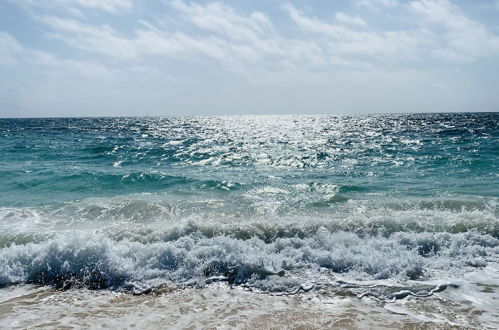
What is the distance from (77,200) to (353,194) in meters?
10.00

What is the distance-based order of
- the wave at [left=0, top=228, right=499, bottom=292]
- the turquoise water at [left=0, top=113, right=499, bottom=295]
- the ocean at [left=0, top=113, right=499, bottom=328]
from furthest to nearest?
1. the turquoise water at [left=0, top=113, right=499, bottom=295]
2. the wave at [left=0, top=228, right=499, bottom=292]
3. the ocean at [left=0, top=113, right=499, bottom=328]

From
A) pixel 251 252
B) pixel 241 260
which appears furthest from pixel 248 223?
pixel 241 260

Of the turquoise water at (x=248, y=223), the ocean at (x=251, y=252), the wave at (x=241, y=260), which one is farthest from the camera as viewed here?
the turquoise water at (x=248, y=223)

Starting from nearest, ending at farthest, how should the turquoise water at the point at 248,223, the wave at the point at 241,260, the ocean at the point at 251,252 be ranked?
the ocean at the point at 251,252
the wave at the point at 241,260
the turquoise water at the point at 248,223

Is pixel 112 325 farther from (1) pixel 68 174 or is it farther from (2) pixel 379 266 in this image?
(1) pixel 68 174

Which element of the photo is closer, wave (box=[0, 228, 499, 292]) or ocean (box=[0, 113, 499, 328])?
ocean (box=[0, 113, 499, 328])

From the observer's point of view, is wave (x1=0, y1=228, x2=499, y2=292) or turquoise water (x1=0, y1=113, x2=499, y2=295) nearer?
wave (x1=0, y1=228, x2=499, y2=292)

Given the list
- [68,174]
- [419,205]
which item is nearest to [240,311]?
[419,205]

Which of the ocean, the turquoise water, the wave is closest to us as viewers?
the ocean

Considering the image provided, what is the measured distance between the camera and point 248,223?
9.32m

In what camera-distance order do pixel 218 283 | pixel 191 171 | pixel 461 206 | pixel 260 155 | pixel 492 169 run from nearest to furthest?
pixel 218 283, pixel 461 206, pixel 492 169, pixel 191 171, pixel 260 155

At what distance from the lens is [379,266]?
22.6 ft

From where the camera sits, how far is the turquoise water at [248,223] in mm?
6906

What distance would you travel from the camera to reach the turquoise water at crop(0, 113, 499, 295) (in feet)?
22.7
